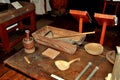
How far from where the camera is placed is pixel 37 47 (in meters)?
1.52

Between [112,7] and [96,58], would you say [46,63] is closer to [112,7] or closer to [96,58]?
[96,58]

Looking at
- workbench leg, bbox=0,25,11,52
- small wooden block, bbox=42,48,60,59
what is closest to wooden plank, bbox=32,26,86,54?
small wooden block, bbox=42,48,60,59

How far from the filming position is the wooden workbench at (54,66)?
3.83 ft

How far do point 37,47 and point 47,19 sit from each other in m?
2.49

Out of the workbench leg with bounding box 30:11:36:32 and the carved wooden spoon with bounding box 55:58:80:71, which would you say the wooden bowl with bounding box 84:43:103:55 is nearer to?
the carved wooden spoon with bounding box 55:58:80:71

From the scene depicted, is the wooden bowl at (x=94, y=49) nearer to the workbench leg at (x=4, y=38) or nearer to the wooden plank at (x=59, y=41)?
the wooden plank at (x=59, y=41)

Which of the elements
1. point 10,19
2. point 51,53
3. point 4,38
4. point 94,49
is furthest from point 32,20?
point 94,49

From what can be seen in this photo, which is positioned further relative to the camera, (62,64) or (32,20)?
(32,20)

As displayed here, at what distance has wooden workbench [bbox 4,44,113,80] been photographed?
1167 mm

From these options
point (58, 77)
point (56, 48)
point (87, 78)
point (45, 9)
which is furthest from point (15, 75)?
point (45, 9)

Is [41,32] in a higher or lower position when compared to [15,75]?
higher

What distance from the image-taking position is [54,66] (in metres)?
1.27

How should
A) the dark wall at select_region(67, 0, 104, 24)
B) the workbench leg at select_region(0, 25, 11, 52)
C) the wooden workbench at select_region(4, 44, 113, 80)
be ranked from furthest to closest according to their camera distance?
the dark wall at select_region(67, 0, 104, 24) → the workbench leg at select_region(0, 25, 11, 52) → the wooden workbench at select_region(4, 44, 113, 80)

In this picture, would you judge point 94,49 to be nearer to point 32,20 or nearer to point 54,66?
point 54,66
